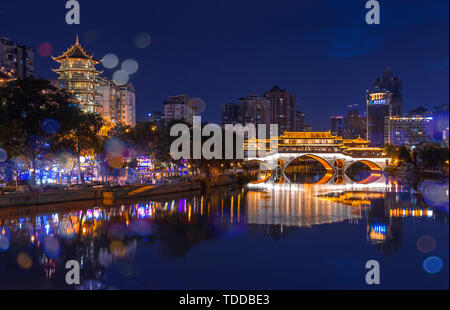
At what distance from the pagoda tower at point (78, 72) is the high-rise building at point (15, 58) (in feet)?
35.6

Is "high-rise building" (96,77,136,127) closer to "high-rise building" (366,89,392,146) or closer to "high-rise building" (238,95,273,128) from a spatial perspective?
"high-rise building" (238,95,273,128)

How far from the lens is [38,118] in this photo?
987 inches

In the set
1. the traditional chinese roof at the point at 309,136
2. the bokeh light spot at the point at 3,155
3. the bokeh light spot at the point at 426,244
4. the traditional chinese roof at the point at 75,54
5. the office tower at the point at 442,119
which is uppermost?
the traditional chinese roof at the point at 75,54

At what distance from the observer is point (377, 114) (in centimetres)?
12500

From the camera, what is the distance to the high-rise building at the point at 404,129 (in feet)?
369

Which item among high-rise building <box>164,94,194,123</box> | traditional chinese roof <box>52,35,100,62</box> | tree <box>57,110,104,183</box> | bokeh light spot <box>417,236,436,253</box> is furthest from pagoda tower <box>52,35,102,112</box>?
high-rise building <box>164,94,194,123</box>

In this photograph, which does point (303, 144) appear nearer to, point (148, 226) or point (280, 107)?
point (148, 226)

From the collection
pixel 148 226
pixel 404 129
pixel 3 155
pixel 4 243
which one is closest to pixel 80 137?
pixel 3 155

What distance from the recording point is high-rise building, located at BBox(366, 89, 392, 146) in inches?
4825

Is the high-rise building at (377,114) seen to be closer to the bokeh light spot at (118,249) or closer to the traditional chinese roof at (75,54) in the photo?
the traditional chinese roof at (75,54)

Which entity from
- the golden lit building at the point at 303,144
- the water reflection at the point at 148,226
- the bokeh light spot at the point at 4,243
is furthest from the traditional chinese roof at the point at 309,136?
the bokeh light spot at the point at 4,243

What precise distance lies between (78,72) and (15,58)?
50.5ft
